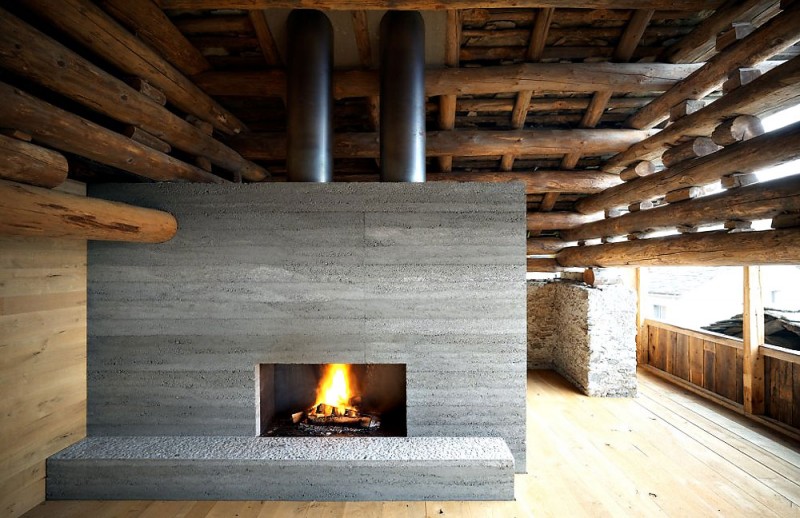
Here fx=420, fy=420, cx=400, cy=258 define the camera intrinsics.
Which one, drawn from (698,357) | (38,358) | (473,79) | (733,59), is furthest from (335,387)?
(698,357)

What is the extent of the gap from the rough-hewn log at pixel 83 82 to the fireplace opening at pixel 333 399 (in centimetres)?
198

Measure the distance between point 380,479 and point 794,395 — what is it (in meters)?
4.17

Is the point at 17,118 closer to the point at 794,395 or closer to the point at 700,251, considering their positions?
the point at 700,251

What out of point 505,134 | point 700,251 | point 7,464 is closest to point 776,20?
point 700,251

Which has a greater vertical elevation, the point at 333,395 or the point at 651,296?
the point at 651,296

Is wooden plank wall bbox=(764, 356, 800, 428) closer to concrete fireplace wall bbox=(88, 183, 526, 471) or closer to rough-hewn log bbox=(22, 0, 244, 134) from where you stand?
concrete fireplace wall bbox=(88, 183, 526, 471)

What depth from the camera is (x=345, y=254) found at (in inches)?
130

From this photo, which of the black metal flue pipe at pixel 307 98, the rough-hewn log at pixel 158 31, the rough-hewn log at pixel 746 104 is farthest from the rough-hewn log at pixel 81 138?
the rough-hewn log at pixel 746 104

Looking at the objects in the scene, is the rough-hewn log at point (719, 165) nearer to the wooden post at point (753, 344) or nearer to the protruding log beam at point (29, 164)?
the wooden post at point (753, 344)

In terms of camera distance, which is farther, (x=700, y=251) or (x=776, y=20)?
(x=700, y=251)

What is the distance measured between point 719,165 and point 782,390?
9.04 ft

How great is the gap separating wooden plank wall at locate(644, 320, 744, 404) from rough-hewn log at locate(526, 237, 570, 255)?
6.39 feet

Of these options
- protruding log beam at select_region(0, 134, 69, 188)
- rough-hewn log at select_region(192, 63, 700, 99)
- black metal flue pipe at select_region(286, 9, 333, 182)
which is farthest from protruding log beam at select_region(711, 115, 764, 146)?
protruding log beam at select_region(0, 134, 69, 188)

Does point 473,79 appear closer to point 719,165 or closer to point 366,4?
point 366,4
